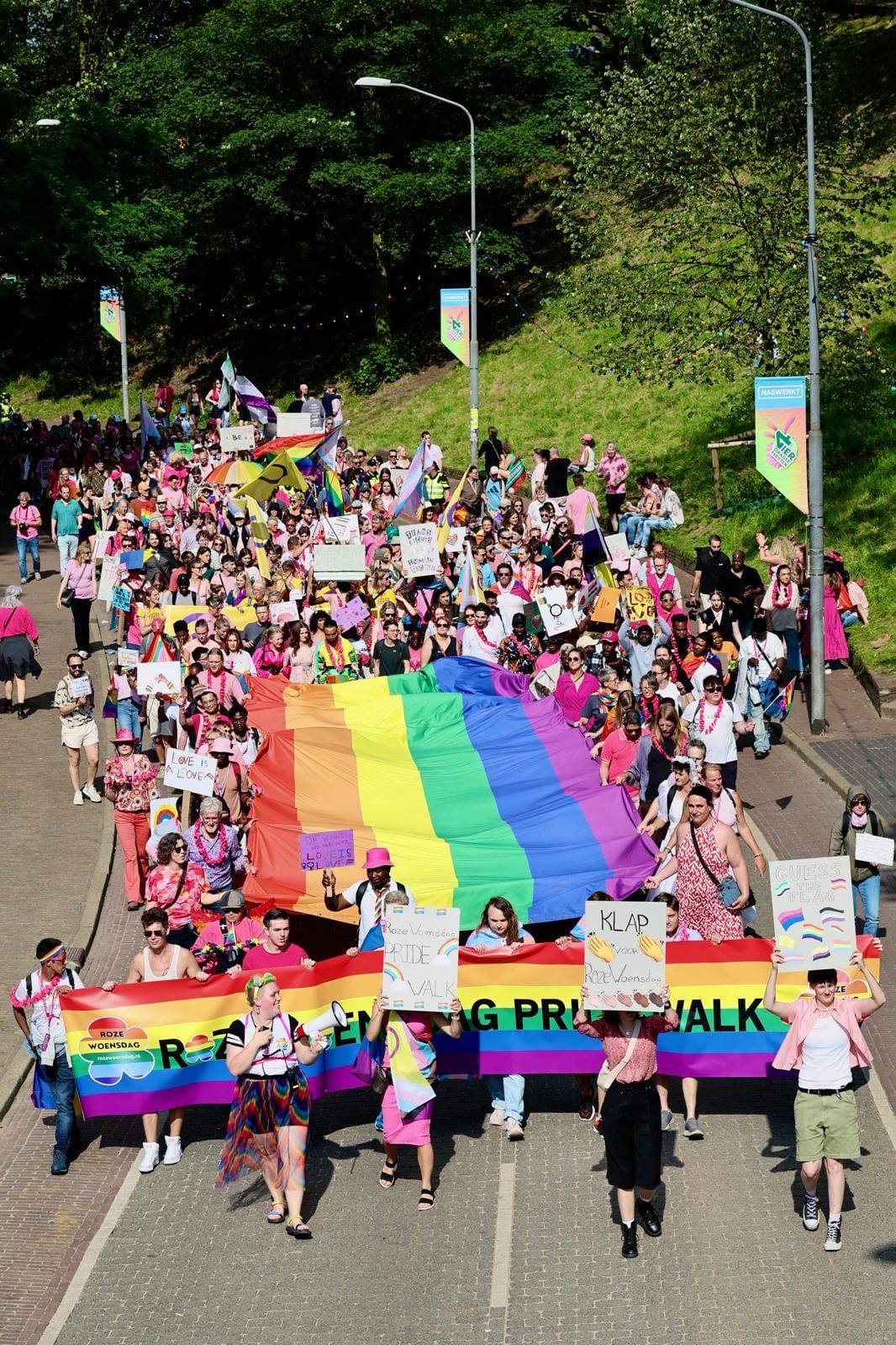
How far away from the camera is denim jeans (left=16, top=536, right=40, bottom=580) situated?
30.6 m

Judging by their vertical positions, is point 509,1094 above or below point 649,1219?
above

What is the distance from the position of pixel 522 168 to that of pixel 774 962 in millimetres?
43476

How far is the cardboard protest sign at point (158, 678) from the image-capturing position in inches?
720

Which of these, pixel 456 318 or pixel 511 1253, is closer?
pixel 511 1253

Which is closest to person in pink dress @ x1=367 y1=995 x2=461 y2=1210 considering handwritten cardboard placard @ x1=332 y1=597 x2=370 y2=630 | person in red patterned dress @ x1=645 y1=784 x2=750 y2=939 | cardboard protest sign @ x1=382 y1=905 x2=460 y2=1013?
cardboard protest sign @ x1=382 y1=905 x2=460 y2=1013

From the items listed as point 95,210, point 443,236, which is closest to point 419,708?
point 95,210

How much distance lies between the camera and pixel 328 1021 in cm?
1100

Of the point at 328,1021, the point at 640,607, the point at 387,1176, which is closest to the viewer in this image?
the point at 387,1176

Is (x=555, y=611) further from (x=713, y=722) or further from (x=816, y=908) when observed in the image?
(x=816, y=908)

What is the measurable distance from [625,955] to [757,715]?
393 inches

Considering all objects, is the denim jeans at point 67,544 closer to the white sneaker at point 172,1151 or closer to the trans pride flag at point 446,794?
the trans pride flag at point 446,794

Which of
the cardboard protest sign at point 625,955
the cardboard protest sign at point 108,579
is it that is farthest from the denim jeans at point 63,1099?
the cardboard protest sign at point 108,579

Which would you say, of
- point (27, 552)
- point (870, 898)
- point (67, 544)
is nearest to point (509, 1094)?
point (870, 898)

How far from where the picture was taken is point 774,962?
34.0ft
